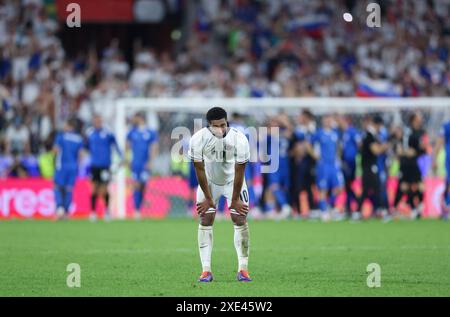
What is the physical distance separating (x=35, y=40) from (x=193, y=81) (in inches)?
199

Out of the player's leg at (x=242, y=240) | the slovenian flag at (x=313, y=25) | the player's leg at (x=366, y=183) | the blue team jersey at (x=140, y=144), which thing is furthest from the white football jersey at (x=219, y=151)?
the slovenian flag at (x=313, y=25)

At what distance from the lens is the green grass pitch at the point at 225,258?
1150 cm

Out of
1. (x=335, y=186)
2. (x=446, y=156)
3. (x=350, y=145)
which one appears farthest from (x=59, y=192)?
(x=446, y=156)

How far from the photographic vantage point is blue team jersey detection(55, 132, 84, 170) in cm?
2484

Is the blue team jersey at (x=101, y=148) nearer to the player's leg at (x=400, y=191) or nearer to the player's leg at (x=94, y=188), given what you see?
the player's leg at (x=94, y=188)

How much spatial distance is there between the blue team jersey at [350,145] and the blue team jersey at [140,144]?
4742 millimetres

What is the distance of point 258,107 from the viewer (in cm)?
2747

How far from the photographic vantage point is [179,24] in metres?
34.9

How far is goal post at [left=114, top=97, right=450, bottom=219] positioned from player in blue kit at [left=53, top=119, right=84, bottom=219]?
1.25 meters

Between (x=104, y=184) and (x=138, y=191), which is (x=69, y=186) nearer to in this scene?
(x=104, y=184)
